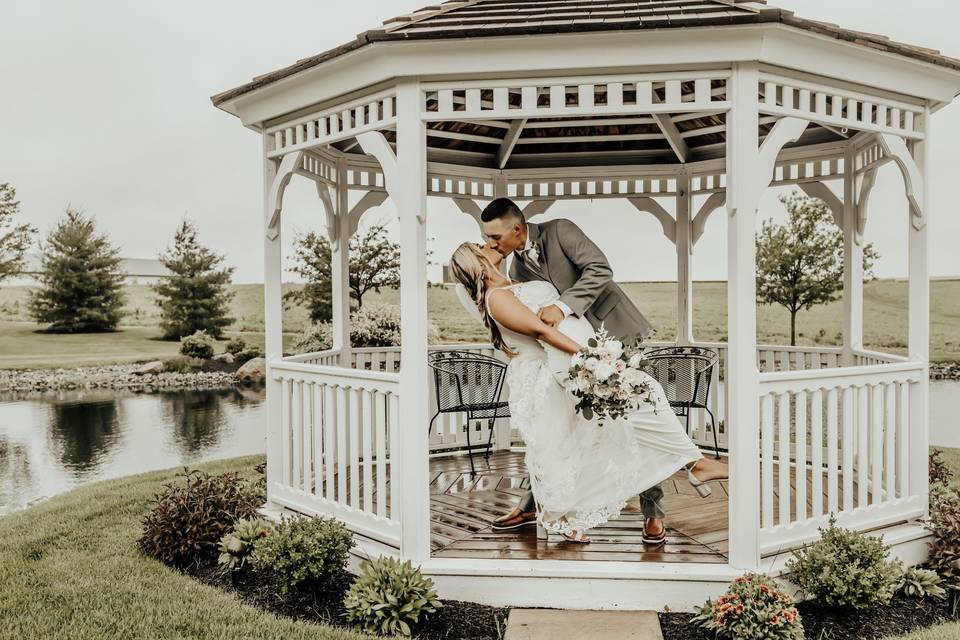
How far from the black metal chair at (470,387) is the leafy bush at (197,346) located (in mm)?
17974

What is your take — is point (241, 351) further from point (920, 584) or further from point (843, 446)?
point (920, 584)

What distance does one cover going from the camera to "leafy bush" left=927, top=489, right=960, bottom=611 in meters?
4.61

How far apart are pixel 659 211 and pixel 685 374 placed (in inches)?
75.4

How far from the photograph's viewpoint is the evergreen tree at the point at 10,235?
916 inches

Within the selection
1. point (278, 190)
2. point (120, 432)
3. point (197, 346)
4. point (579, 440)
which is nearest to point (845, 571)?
point (579, 440)

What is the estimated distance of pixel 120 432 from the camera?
14531 mm

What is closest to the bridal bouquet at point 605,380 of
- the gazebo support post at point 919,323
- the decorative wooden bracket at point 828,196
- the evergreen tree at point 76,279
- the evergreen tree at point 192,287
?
the gazebo support post at point 919,323

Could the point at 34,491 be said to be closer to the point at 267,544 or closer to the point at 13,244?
the point at 267,544

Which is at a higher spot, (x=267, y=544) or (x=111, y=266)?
(x=111, y=266)

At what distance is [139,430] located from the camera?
48.7ft

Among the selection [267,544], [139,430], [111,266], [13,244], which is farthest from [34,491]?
[111,266]

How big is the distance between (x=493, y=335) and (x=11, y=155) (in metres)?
26.8

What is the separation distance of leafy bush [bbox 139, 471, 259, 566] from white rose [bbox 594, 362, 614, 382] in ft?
10.0

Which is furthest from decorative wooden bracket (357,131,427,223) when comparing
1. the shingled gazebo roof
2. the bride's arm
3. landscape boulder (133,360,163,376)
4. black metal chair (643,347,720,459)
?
landscape boulder (133,360,163,376)
